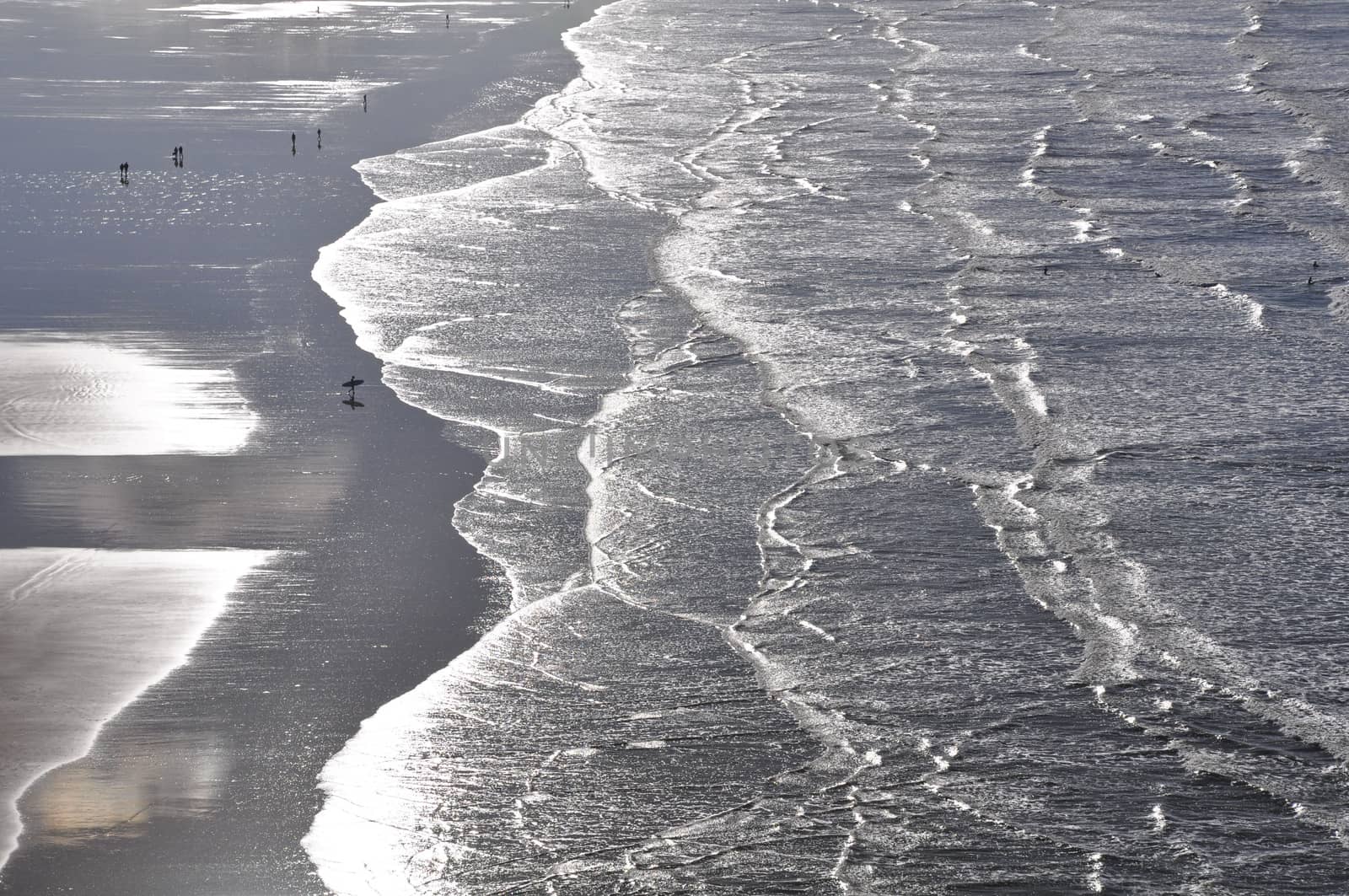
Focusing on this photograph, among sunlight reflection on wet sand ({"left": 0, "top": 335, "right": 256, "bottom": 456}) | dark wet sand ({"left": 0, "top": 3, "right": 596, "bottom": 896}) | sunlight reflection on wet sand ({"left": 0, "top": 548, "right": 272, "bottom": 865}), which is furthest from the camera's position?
sunlight reflection on wet sand ({"left": 0, "top": 335, "right": 256, "bottom": 456})

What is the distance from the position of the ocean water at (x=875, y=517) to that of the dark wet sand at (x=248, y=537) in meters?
0.25

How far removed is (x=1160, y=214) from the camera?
16750 millimetres

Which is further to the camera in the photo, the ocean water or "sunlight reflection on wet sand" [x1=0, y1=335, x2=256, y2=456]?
"sunlight reflection on wet sand" [x1=0, y1=335, x2=256, y2=456]

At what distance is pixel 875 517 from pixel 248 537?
309 centimetres

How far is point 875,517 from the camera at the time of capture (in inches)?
369

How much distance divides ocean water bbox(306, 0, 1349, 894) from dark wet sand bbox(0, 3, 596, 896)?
0.25 metres

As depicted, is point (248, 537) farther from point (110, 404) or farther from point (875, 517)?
point (875, 517)

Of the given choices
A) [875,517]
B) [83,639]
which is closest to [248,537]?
[83,639]

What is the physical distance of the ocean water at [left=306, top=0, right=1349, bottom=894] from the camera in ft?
21.3

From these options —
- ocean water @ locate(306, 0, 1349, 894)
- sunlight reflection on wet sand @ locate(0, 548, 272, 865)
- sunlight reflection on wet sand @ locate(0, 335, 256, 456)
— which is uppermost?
ocean water @ locate(306, 0, 1349, 894)

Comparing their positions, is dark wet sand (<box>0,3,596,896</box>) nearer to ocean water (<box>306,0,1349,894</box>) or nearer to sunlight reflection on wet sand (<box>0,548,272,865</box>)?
sunlight reflection on wet sand (<box>0,548,272,865</box>)

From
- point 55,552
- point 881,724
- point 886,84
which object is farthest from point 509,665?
point 886,84

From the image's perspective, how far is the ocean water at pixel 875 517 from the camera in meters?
6.48

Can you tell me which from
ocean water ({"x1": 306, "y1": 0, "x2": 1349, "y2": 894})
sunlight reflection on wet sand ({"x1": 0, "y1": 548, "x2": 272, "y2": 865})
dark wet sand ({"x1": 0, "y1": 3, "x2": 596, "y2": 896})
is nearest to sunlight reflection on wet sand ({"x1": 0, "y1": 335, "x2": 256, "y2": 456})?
dark wet sand ({"x1": 0, "y1": 3, "x2": 596, "y2": 896})
